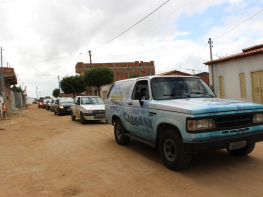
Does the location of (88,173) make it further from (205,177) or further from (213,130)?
(213,130)

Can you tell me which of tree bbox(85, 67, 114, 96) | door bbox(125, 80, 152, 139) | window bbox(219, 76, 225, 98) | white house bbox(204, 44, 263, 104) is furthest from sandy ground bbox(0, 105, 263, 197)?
tree bbox(85, 67, 114, 96)

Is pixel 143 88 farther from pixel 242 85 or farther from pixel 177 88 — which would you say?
pixel 242 85

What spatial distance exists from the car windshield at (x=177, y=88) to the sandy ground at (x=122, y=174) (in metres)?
1.45

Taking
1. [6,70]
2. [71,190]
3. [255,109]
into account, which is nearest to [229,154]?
[255,109]

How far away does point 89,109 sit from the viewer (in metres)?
12.1

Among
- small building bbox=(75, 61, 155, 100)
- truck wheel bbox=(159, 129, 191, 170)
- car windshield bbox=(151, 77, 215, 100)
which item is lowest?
truck wheel bbox=(159, 129, 191, 170)

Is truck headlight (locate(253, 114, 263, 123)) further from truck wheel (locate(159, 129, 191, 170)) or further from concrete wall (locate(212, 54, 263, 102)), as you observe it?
concrete wall (locate(212, 54, 263, 102))

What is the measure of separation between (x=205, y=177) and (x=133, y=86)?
299 cm

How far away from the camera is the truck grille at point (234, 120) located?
12.9ft

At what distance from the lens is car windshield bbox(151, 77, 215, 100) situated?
5.07 metres

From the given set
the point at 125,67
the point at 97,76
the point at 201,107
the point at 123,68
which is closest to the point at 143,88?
the point at 201,107

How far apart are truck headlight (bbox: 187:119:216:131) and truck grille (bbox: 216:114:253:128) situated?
0.13 metres

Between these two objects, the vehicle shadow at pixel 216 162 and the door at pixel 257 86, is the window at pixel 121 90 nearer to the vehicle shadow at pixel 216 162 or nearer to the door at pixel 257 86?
the vehicle shadow at pixel 216 162

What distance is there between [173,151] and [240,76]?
1247cm
